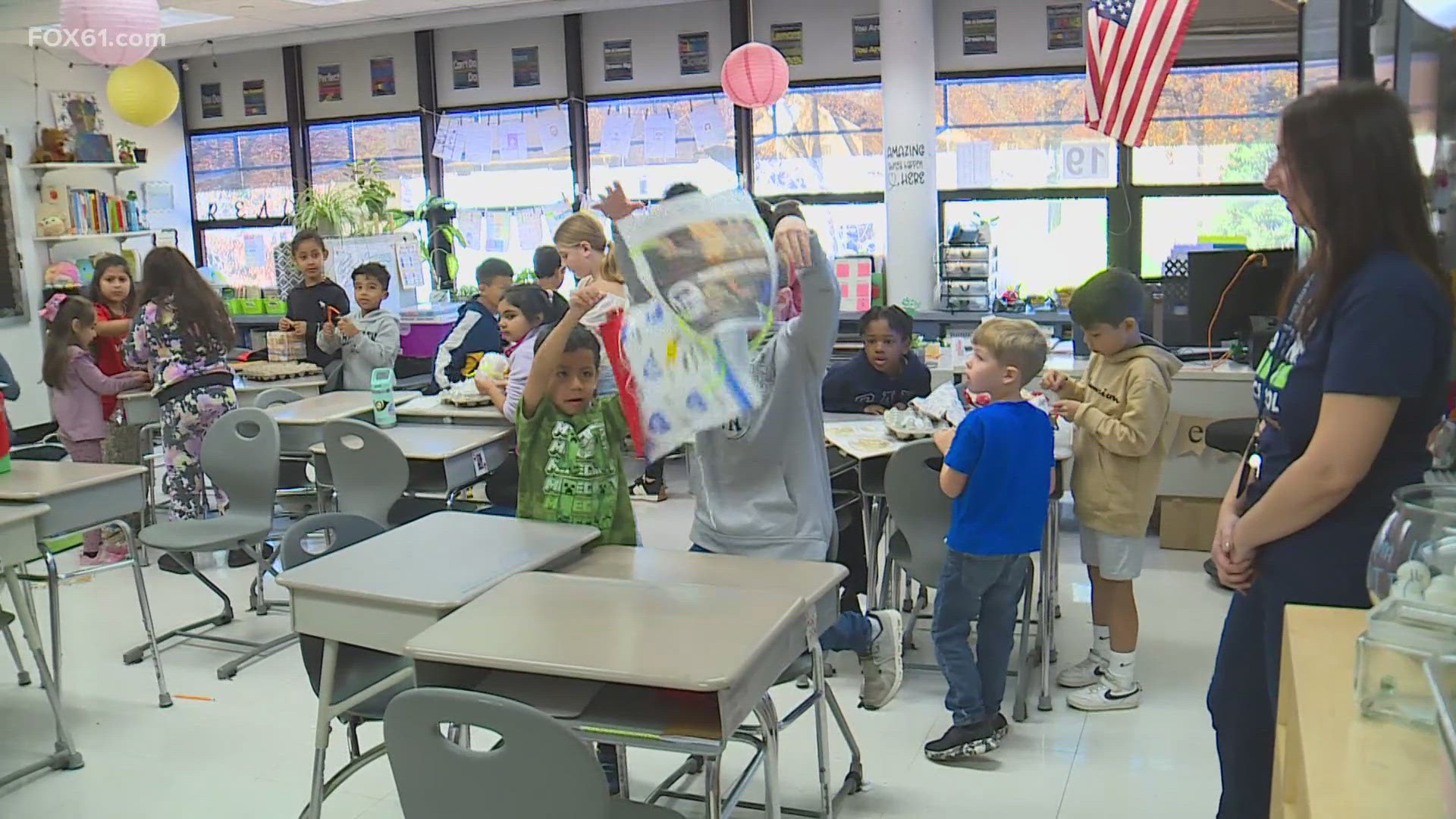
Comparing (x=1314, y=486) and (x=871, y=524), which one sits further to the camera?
(x=871, y=524)

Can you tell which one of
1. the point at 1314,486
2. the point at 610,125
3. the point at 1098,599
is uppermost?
the point at 610,125

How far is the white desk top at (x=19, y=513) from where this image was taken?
309cm

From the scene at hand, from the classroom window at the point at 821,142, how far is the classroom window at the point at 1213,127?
1726 mm

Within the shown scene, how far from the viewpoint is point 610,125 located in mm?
8570

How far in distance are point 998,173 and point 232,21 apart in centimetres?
543

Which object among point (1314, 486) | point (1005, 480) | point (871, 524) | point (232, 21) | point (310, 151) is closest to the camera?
point (1314, 486)

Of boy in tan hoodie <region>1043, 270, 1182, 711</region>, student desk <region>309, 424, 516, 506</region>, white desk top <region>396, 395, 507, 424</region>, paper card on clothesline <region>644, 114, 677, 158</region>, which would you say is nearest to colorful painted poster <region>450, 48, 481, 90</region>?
paper card on clothesline <region>644, 114, 677, 158</region>

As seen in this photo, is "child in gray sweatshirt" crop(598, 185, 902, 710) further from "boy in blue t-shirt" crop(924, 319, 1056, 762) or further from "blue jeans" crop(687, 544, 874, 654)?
"boy in blue t-shirt" crop(924, 319, 1056, 762)

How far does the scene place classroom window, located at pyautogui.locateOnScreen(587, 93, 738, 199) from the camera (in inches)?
327

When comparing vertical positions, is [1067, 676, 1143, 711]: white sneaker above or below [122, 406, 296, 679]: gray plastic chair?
below

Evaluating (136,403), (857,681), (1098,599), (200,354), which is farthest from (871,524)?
(136,403)

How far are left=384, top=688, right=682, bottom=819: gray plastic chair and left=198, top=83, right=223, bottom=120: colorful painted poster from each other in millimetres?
9493

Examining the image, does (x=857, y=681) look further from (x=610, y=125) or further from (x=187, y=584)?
(x=610, y=125)

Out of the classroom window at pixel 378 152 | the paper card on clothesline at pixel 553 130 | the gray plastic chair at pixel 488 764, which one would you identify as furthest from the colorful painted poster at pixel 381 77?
the gray plastic chair at pixel 488 764
